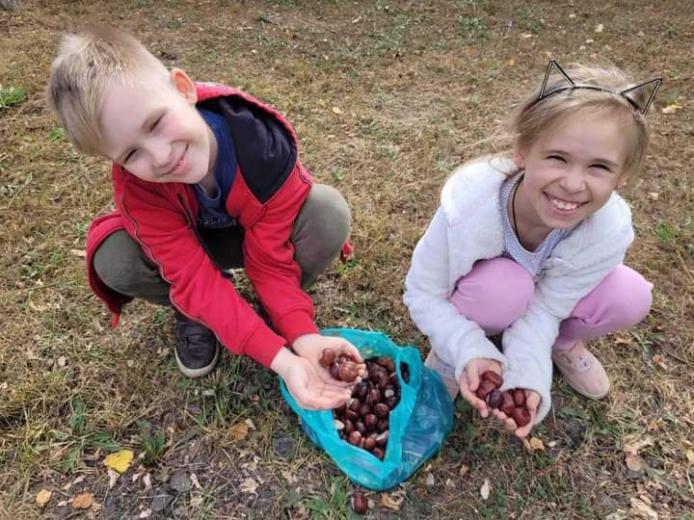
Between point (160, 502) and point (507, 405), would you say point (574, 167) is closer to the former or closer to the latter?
point (507, 405)

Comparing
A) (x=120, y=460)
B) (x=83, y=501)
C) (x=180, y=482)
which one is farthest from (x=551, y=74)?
(x=83, y=501)

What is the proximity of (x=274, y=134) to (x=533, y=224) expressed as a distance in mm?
937

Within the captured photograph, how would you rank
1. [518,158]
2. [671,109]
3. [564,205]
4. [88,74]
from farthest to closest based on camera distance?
A: 1. [671,109]
2. [518,158]
3. [564,205]
4. [88,74]

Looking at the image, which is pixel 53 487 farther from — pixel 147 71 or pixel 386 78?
pixel 386 78

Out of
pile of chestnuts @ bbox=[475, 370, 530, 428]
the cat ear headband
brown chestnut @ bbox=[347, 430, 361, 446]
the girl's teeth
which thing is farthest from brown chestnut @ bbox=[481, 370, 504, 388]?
the cat ear headband

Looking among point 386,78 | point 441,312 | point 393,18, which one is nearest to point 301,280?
point 441,312

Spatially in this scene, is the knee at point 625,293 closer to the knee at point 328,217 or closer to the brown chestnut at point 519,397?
the brown chestnut at point 519,397

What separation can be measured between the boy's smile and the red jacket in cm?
84

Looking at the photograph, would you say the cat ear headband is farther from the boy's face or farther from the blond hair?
the boy's face

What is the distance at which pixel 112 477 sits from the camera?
215 cm

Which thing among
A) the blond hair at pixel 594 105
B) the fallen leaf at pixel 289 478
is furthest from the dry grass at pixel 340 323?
the blond hair at pixel 594 105

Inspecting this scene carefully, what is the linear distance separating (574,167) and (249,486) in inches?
61.3

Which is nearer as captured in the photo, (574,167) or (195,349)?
(574,167)

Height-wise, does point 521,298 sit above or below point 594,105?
below
